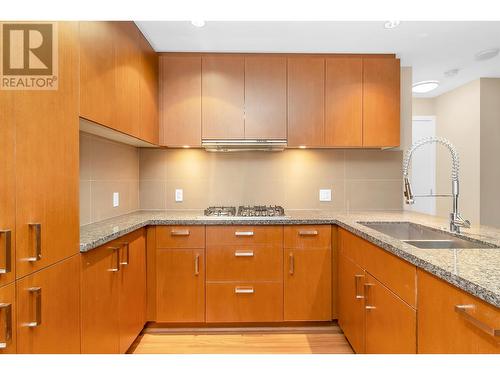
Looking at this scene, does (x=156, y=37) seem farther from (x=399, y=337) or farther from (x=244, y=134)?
(x=399, y=337)

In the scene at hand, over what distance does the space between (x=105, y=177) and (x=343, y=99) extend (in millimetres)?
2178

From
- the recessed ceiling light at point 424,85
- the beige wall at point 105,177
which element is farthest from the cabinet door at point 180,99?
the recessed ceiling light at point 424,85

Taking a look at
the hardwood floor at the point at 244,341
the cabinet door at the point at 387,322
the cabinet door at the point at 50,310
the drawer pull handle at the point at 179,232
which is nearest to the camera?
the cabinet door at the point at 50,310

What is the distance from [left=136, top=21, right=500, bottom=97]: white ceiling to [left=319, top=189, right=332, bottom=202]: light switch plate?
4.35ft

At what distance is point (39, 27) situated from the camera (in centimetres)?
125

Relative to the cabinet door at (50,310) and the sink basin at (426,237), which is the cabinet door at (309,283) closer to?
the sink basin at (426,237)

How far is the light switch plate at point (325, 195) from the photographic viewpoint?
121 inches

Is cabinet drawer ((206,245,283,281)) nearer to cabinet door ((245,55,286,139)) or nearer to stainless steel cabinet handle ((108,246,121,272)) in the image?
stainless steel cabinet handle ((108,246,121,272))

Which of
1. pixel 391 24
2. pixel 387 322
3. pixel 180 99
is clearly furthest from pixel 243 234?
pixel 391 24

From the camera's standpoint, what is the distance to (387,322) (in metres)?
1.51

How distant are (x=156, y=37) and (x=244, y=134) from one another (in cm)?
108

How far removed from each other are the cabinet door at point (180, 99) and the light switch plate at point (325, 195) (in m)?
1.33

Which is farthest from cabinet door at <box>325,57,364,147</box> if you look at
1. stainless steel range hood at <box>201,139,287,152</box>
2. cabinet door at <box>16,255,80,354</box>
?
cabinet door at <box>16,255,80,354</box>
